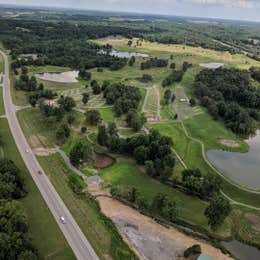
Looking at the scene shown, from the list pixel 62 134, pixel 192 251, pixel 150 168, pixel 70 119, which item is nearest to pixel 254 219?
pixel 192 251

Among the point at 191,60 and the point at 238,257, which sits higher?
the point at 191,60

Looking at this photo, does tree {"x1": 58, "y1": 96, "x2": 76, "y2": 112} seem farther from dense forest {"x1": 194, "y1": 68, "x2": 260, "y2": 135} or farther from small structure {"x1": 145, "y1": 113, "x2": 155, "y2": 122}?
dense forest {"x1": 194, "y1": 68, "x2": 260, "y2": 135}

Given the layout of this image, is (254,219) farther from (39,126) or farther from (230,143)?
(39,126)

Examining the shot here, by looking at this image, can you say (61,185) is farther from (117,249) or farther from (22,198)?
(117,249)

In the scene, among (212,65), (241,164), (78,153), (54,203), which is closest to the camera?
(54,203)

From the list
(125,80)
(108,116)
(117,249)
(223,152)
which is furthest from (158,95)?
(117,249)

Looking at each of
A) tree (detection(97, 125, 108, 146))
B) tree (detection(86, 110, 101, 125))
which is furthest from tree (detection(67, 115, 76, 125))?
tree (detection(97, 125, 108, 146))

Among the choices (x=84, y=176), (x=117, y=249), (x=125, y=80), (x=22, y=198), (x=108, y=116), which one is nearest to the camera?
(x=117, y=249)
